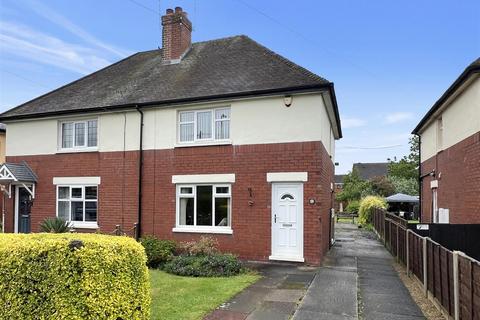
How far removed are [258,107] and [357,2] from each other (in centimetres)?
462

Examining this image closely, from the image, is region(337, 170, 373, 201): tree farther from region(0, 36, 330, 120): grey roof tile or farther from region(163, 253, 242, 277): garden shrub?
region(163, 253, 242, 277): garden shrub

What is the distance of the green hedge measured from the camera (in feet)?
16.3

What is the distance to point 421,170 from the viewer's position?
2109cm

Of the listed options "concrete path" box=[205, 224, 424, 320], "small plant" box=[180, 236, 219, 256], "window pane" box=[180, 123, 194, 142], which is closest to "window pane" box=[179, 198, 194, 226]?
"small plant" box=[180, 236, 219, 256]

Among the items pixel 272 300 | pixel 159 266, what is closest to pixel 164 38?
pixel 159 266

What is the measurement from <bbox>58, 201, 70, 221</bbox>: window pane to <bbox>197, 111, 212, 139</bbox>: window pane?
6151 mm

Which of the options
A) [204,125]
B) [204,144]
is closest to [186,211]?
[204,144]

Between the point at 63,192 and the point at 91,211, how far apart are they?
5.19 ft

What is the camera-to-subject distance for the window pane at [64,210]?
15727 mm

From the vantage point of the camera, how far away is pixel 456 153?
12906mm

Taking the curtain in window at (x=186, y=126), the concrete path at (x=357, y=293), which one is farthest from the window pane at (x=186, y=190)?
the concrete path at (x=357, y=293)

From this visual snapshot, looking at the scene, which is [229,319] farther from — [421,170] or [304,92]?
[421,170]

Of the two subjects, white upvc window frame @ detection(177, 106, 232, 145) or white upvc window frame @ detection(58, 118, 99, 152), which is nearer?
white upvc window frame @ detection(177, 106, 232, 145)

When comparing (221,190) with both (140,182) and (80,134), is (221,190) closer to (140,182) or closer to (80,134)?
(140,182)
